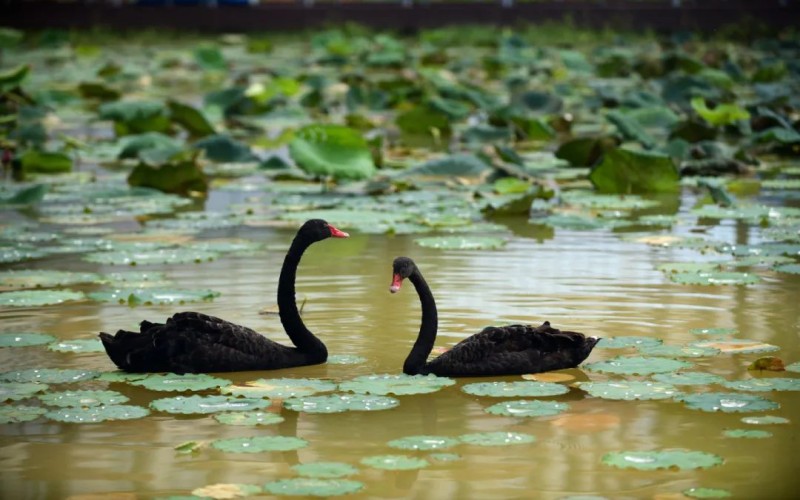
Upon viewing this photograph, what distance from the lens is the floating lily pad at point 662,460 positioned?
428 centimetres

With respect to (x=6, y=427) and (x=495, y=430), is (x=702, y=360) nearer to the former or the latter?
(x=495, y=430)

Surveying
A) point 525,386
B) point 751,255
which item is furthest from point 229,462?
point 751,255

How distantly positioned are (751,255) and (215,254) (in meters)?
2.60

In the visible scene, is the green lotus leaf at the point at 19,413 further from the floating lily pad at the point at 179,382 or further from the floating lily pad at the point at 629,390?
the floating lily pad at the point at 629,390

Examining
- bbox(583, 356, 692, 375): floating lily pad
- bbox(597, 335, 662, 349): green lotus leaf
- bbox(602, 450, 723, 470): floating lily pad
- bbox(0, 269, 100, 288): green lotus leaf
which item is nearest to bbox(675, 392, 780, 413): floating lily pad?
bbox(583, 356, 692, 375): floating lily pad

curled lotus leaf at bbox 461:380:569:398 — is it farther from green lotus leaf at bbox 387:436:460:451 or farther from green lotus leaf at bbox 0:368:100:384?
green lotus leaf at bbox 0:368:100:384

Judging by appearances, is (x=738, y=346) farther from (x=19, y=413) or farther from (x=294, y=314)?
(x=19, y=413)

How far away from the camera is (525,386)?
5.13 metres

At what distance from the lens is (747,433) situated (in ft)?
15.1

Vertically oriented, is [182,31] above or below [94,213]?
above

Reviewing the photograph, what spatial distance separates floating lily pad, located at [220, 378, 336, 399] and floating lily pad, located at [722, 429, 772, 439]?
1.31 meters

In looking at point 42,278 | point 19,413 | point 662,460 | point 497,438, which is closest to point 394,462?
point 497,438

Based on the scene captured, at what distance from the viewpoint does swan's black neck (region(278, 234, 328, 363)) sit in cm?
554

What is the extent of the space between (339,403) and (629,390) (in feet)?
3.10
